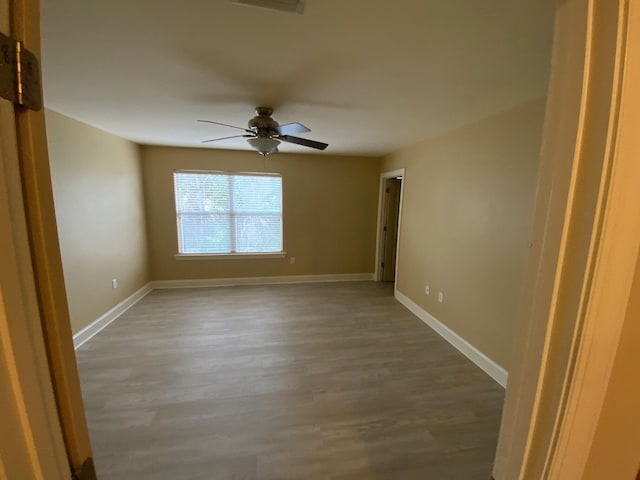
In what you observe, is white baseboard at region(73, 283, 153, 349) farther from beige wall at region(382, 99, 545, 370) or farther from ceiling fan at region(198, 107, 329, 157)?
beige wall at region(382, 99, 545, 370)

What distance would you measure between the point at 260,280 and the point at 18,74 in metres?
4.64

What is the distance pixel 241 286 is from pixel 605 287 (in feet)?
15.5

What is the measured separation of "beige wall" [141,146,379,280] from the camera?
4336 mm

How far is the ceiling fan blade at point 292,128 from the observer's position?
219 cm

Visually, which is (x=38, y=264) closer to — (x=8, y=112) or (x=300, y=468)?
(x=8, y=112)

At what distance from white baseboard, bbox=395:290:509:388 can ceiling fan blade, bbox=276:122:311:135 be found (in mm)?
2549

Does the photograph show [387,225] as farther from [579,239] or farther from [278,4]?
[579,239]

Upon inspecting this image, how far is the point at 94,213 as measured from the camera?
3.08m

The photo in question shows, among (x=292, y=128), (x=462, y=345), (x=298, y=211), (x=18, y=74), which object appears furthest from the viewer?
(x=298, y=211)

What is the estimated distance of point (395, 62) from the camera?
152 cm

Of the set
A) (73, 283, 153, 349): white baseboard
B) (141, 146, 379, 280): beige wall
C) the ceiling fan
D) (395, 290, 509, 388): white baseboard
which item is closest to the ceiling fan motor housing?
the ceiling fan

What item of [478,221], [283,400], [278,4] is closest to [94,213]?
[283,400]

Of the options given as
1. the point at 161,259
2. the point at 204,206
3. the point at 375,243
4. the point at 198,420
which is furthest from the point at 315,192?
the point at 198,420

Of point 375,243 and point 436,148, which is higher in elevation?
point 436,148
